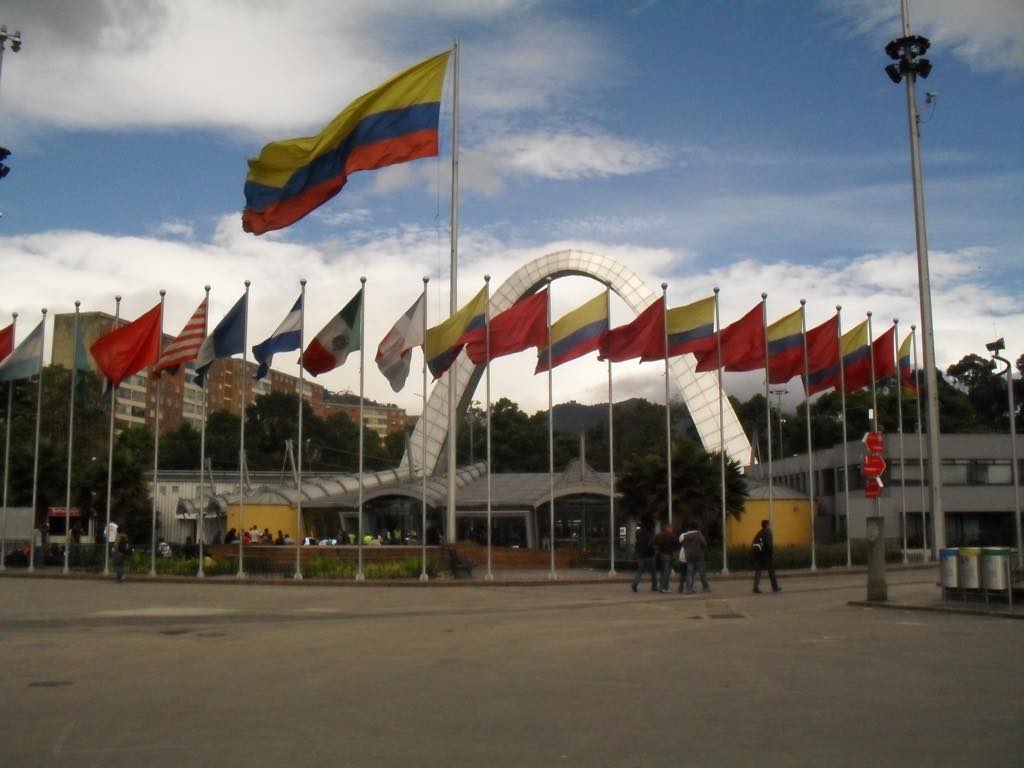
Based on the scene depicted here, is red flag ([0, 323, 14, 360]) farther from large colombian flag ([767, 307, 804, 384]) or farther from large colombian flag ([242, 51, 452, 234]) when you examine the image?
large colombian flag ([767, 307, 804, 384])

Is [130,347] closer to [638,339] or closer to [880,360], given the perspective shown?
[638,339]

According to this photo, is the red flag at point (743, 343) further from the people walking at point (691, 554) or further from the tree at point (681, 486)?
the people walking at point (691, 554)

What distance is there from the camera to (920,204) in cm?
2636

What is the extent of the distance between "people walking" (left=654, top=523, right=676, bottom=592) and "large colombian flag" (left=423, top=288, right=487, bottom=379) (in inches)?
324

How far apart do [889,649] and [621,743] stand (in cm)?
732

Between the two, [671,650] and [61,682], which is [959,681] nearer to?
[671,650]

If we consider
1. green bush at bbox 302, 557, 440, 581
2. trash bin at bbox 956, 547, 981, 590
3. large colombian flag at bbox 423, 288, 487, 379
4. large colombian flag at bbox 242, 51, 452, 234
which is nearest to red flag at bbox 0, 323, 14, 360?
green bush at bbox 302, 557, 440, 581

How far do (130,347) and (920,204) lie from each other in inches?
924

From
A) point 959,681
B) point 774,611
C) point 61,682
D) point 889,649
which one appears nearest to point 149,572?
point 774,611

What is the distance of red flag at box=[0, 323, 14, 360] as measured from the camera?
37500mm

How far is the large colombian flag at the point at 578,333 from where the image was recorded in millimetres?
33719

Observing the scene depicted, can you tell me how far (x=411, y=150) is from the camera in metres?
27.0

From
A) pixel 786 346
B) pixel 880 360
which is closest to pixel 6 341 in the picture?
pixel 786 346

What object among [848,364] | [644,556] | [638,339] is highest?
[638,339]
